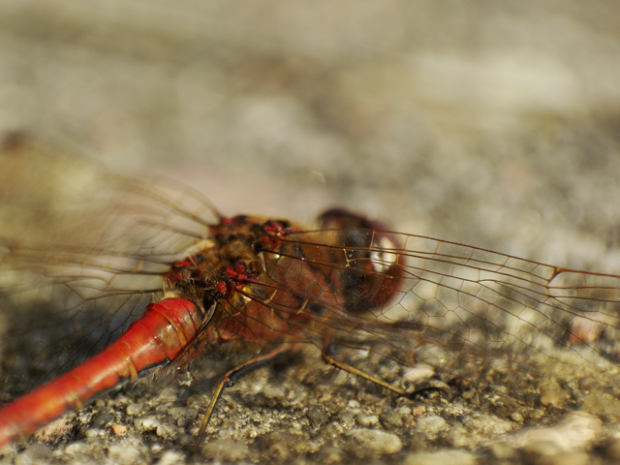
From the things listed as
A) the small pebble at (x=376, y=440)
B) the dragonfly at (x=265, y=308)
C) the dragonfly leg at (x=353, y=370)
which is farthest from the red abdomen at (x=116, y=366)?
the small pebble at (x=376, y=440)

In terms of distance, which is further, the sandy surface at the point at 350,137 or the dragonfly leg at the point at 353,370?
the dragonfly leg at the point at 353,370

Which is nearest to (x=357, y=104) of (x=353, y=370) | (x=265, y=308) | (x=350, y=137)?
(x=350, y=137)

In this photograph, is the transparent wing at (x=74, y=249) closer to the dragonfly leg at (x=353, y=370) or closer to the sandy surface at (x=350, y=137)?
the sandy surface at (x=350, y=137)

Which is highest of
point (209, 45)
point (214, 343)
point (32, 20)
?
point (209, 45)

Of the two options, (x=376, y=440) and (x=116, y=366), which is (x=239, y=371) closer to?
(x=116, y=366)

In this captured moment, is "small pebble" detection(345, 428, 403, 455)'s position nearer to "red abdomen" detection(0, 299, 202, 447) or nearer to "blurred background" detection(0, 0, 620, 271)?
"red abdomen" detection(0, 299, 202, 447)

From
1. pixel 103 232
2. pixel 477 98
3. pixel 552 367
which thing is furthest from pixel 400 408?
pixel 477 98

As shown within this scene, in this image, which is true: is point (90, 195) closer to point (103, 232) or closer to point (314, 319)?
point (103, 232)
